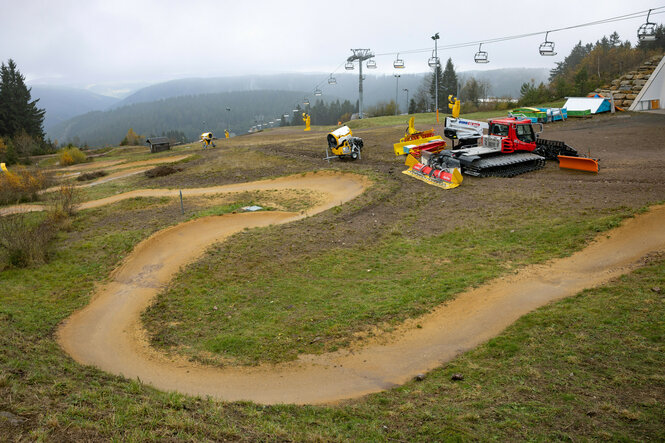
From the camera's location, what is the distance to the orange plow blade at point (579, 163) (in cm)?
2100

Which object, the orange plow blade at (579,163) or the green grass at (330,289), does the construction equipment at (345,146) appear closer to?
the orange plow blade at (579,163)

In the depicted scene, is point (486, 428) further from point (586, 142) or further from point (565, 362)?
point (586, 142)

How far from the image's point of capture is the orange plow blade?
21000mm

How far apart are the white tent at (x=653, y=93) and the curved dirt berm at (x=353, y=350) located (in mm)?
32937

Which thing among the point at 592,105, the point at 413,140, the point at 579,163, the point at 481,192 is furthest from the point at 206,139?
the point at 592,105

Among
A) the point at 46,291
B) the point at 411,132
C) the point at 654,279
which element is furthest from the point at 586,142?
the point at 46,291

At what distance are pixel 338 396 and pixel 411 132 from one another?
25855 mm

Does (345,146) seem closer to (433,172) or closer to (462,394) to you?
(433,172)

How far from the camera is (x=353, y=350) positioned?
9492mm

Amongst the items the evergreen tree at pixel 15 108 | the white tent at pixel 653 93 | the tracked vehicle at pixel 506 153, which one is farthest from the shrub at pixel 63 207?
the evergreen tree at pixel 15 108

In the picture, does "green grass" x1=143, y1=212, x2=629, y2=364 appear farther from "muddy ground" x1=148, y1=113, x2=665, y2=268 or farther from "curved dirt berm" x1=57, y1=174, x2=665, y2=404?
"muddy ground" x1=148, y1=113, x2=665, y2=268

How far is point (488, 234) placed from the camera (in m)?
15.4

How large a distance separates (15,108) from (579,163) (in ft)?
279

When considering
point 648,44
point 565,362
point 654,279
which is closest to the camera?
point 565,362
